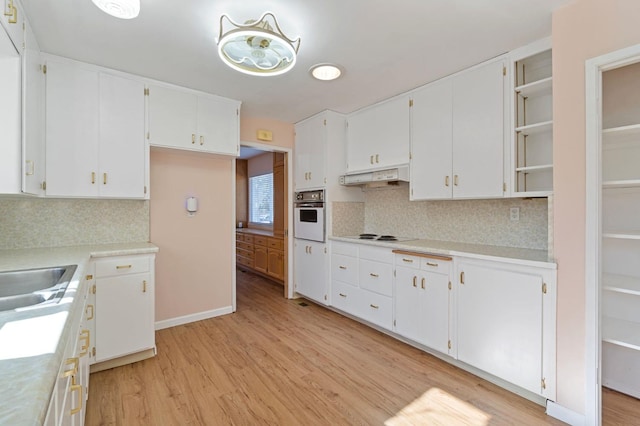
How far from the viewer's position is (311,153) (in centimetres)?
399

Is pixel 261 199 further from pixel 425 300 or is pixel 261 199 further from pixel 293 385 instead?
pixel 293 385

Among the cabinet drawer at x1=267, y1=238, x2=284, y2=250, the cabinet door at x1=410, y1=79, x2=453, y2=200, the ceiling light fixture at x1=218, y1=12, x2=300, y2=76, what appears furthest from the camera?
the cabinet drawer at x1=267, y1=238, x2=284, y2=250

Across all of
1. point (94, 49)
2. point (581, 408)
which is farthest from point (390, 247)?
point (94, 49)

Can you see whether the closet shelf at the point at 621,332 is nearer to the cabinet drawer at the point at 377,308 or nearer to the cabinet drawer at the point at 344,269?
the cabinet drawer at the point at 377,308

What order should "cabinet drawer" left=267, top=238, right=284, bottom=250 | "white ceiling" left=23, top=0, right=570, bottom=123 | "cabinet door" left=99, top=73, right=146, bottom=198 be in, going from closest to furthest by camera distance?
"white ceiling" left=23, top=0, right=570, bottom=123
"cabinet door" left=99, top=73, right=146, bottom=198
"cabinet drawer" left=267, top=238, right=284, bottom=250

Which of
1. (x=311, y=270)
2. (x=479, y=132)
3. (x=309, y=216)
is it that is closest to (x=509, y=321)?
(x=479, y=132)

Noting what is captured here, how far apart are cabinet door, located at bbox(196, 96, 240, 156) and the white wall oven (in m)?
1.10

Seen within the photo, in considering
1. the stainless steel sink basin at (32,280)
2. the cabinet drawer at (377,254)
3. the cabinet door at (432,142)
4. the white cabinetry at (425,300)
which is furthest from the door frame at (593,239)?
the stainless steel sink basin at (32,280)

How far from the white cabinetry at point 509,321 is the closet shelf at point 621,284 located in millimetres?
294

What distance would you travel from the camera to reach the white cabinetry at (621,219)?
6.56 feet

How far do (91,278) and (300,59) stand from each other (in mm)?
2348

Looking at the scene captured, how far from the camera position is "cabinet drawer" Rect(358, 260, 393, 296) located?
9.80ft

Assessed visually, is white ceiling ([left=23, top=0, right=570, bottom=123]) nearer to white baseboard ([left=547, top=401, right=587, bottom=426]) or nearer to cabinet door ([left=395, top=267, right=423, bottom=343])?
cabinet door ([left=395, top=267, right=423, bottom=343])

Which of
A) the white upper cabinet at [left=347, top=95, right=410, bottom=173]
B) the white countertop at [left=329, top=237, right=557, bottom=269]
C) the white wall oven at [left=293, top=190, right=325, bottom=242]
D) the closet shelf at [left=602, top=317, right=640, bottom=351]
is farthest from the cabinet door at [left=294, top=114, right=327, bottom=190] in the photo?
the closet shelf at [left=602, top=317, right=640, bottom=351]
